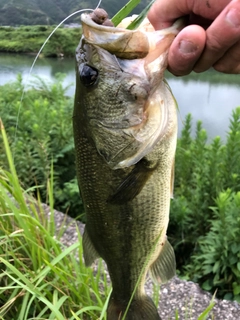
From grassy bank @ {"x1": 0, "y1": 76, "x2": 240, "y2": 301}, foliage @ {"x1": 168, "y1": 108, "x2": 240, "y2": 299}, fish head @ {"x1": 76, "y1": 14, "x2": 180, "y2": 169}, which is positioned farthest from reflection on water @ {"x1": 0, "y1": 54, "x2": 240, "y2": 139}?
fish head @ {"x1": 76, "y1": 14, "x2": 180, "y2": 169}

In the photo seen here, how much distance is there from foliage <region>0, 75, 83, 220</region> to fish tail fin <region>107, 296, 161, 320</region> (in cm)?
136

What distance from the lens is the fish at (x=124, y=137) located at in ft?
3.69

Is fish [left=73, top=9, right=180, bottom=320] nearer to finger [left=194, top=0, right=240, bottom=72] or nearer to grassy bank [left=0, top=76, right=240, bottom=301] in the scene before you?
finger [left=194, top=0, right=240, bottom=72]

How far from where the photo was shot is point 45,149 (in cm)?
321

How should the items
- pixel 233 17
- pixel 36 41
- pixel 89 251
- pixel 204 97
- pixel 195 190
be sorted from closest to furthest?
pixel 233 17 → pixel 89 251 → pixel 195 190 → pixel 204 97 → pixel 36 41

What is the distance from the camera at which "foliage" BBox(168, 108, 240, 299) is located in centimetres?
243

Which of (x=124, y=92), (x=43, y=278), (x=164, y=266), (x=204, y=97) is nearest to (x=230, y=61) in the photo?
(x=124, y=92)

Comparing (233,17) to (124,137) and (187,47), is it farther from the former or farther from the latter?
(124,137)

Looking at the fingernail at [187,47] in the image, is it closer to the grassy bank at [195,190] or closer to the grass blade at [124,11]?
the grass blade at [124,11]

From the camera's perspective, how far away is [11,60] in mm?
12633

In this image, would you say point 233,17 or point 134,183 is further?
point 134,183

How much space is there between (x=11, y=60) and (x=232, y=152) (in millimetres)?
11425

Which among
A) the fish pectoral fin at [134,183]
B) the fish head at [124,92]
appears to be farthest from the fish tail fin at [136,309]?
the fish head at [124,92]

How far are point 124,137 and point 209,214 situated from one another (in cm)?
197
